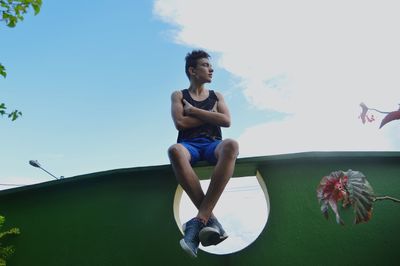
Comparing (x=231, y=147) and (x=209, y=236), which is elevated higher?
(x=231, y=147)

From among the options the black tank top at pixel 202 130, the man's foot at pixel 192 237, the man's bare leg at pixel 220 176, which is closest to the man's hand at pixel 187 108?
the black tank top at pixel 202 130

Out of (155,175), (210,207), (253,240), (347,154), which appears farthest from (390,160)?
(155,175)

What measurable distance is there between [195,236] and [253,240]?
2.12ft

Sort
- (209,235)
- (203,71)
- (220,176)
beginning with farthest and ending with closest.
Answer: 1. (203,71)
2. (220,176)
3. (209,235)

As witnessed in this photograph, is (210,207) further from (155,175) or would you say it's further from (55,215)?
(55,215)

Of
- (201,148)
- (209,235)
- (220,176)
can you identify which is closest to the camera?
(209,235)

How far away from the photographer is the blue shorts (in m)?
1.96

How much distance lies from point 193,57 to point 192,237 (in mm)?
1341

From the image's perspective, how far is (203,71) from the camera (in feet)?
7.64

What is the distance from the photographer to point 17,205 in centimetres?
252

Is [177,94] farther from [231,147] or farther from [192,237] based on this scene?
[192,237]

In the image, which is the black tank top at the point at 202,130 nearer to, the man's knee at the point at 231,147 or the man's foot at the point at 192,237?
the man's knee at the point at 231,147

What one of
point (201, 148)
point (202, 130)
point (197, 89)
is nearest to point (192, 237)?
point (201, 148)

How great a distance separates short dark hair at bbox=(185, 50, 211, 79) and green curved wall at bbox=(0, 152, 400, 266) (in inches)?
29.6
